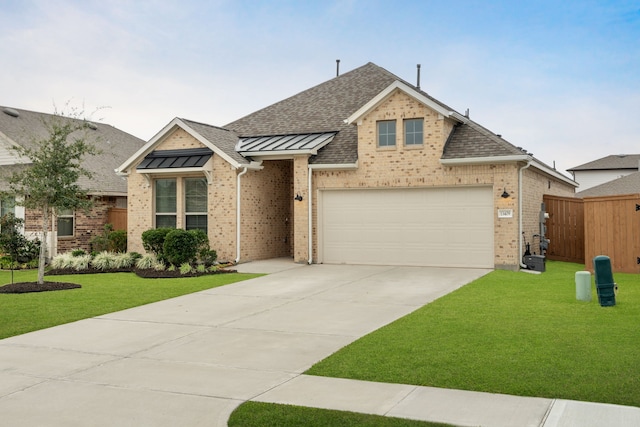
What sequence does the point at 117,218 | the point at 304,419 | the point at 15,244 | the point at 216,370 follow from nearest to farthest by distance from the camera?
the point at 304,419 → the point at 216,370 → the point at 15,244 → the point at 117,218

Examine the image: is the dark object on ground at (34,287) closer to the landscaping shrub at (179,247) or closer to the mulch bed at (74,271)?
the landscaping shrub at (179,247)

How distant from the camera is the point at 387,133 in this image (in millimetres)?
19406

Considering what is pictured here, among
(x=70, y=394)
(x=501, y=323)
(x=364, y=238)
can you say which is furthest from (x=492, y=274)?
(x=70, y=394)

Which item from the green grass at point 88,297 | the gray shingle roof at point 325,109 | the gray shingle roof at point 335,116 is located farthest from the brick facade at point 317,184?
the green grass at point 88,297

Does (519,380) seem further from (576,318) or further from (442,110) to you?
(442,110)

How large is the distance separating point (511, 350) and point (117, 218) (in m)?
20.7

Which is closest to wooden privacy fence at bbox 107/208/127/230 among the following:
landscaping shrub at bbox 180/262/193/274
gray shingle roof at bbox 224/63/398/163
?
gray shingle roof at bbox 224/63/398/163

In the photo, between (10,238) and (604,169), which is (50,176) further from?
(604,169)

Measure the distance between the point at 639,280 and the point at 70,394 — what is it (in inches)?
544

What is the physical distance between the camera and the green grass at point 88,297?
1123 cm

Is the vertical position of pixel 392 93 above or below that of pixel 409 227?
above

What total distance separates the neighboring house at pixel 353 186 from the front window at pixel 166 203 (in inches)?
1.4

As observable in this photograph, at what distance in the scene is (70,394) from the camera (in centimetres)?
662

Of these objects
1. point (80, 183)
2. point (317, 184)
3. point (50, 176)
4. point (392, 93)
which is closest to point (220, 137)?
point (317, 184)
